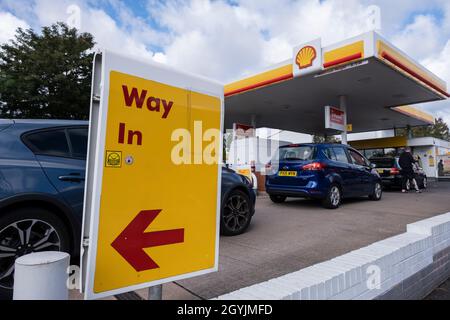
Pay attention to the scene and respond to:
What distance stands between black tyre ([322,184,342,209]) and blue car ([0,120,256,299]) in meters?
5.42

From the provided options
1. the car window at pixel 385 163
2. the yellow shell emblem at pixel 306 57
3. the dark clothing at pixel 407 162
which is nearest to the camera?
the yellow shell emblem at pixel 306 57

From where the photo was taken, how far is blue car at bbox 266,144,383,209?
21.9 ft

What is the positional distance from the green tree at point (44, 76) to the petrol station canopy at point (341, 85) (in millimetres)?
8167

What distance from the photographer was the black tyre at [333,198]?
6.87 metres

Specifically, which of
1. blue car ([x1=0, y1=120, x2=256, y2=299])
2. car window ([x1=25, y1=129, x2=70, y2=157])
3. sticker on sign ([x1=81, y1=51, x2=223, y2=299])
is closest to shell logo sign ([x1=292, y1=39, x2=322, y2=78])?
blue car ([x1=0, y1=120, x2=256, y2=299])

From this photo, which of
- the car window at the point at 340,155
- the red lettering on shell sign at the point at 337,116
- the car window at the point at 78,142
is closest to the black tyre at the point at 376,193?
the car window at the point at 340,155

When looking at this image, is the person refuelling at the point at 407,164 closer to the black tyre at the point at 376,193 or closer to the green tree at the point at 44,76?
the black tyre at the point at 376,193

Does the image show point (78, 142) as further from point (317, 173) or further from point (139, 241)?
point (317, 173)

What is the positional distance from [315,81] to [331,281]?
399 inches

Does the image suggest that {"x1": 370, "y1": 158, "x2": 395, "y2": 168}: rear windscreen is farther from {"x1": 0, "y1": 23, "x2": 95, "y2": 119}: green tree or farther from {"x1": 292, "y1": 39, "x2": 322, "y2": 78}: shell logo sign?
{"x1": 0, "y1": 23, "x2": 95, "y2": 119}: green tree

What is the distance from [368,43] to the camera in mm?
8250
